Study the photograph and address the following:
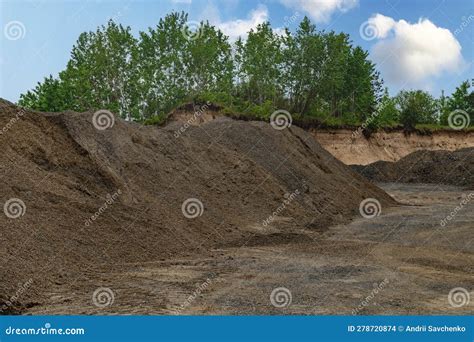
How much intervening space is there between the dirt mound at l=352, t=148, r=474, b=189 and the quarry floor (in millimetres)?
26444

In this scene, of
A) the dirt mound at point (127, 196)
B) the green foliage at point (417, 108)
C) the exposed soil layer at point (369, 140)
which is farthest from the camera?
the green foliage at point (417, 108)

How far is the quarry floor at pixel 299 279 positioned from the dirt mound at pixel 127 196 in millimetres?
601

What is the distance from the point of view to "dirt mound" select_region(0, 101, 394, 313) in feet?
29.6

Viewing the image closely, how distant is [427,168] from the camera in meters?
40.8

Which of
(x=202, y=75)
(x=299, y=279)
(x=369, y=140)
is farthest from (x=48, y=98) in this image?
(x=299, y=279)

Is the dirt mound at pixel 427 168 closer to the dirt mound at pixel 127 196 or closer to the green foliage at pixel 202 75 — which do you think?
the green foliage at pixel 202 75

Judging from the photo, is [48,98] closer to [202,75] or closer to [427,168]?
[202,75]

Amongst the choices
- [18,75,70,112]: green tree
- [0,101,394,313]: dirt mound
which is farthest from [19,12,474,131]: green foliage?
[0,101,394,313]: dirt mound

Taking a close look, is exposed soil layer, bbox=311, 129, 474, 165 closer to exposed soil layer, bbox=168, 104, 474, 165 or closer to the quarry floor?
exposed soil layer, bbox=168, 104, 474, 165

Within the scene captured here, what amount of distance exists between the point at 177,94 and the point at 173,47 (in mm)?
5436

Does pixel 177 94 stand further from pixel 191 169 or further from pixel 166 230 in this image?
pixel 166 230

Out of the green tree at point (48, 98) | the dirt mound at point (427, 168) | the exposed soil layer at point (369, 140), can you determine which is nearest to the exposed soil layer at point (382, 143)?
the exposed soil layer at point (369, 140)

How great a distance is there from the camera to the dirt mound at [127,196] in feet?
29.6

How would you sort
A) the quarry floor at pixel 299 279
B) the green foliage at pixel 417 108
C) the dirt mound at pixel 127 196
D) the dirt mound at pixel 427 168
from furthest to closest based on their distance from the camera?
the green foliage at pixel 417 108 < the dirt mound at pixel 427 168 < the dirt mound at pixel 127 196 < the quarry floor at pixel 299 279
